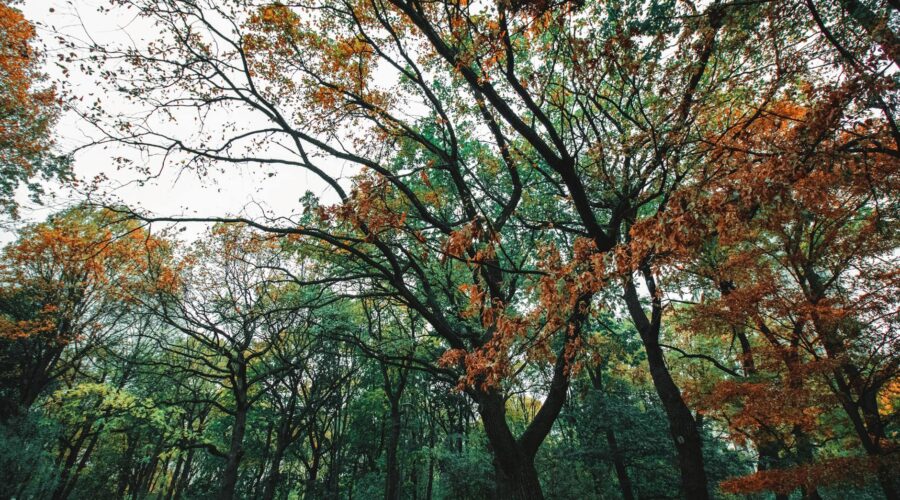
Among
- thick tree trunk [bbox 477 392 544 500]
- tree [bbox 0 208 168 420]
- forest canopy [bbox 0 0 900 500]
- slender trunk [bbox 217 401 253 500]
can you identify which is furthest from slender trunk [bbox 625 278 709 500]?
tree [bbox 0 208 168 420]

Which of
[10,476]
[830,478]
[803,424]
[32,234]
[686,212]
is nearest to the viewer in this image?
[686,212]

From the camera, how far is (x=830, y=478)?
5988 mm

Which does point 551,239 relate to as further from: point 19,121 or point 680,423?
point 19,121

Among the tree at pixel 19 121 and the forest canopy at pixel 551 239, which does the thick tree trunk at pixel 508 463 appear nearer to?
the forest canopy at pixel 551 239

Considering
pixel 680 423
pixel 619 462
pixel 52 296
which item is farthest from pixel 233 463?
pixel 619 462

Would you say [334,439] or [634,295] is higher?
[634,295]

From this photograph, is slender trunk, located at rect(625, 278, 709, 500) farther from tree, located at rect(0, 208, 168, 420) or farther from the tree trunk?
tree, located at rect(0, 208, 168, 420)

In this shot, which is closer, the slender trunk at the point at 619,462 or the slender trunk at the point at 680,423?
the slender trunk at the point at 680,423

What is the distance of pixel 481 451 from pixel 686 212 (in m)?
12.5

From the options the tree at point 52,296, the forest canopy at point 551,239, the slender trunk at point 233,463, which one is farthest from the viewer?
the tree at point 52,296

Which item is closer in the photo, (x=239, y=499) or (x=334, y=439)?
(x=239, y=499)

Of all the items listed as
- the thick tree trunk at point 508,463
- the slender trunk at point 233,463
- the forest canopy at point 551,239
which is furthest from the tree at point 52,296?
the thick tree trunk at point 508,463

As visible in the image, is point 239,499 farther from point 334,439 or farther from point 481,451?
point 481,451

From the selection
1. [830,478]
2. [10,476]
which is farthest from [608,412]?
[10,476]
